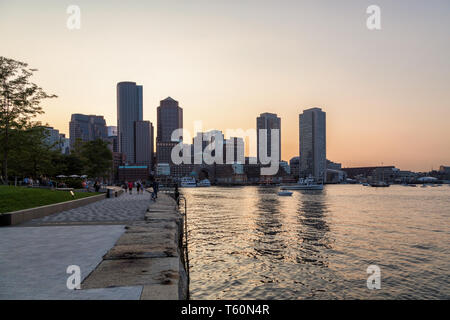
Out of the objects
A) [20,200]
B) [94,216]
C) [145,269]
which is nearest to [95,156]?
[20,200]

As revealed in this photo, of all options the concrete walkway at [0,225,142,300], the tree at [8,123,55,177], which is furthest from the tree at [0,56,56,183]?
the concrete walkway at [0,225,142,300]

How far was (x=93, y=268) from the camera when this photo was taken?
9.20 meters

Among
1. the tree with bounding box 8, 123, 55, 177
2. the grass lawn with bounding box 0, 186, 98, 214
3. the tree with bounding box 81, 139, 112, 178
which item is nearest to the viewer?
the grass lawn with bounding box 0, 186, 98, 214

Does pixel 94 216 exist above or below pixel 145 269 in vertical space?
below

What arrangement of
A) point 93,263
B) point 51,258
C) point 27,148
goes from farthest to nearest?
1. point 27,148
2. point 51,258
3. point 93,263

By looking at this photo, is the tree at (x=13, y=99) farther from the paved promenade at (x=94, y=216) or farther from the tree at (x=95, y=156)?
the tree at (x=95, y=156)

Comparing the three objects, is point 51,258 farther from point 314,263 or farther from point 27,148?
point 27,148

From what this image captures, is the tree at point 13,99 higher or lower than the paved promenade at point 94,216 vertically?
higher

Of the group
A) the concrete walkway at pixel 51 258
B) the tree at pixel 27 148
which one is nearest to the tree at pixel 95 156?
the tree at pixel 27 148

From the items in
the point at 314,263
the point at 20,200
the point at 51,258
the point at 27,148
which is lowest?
the point at 314,263

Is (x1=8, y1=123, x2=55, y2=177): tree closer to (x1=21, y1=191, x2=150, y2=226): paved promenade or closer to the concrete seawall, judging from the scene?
(x1=21, y1=191, x2=150, y2=226): paved promenade
